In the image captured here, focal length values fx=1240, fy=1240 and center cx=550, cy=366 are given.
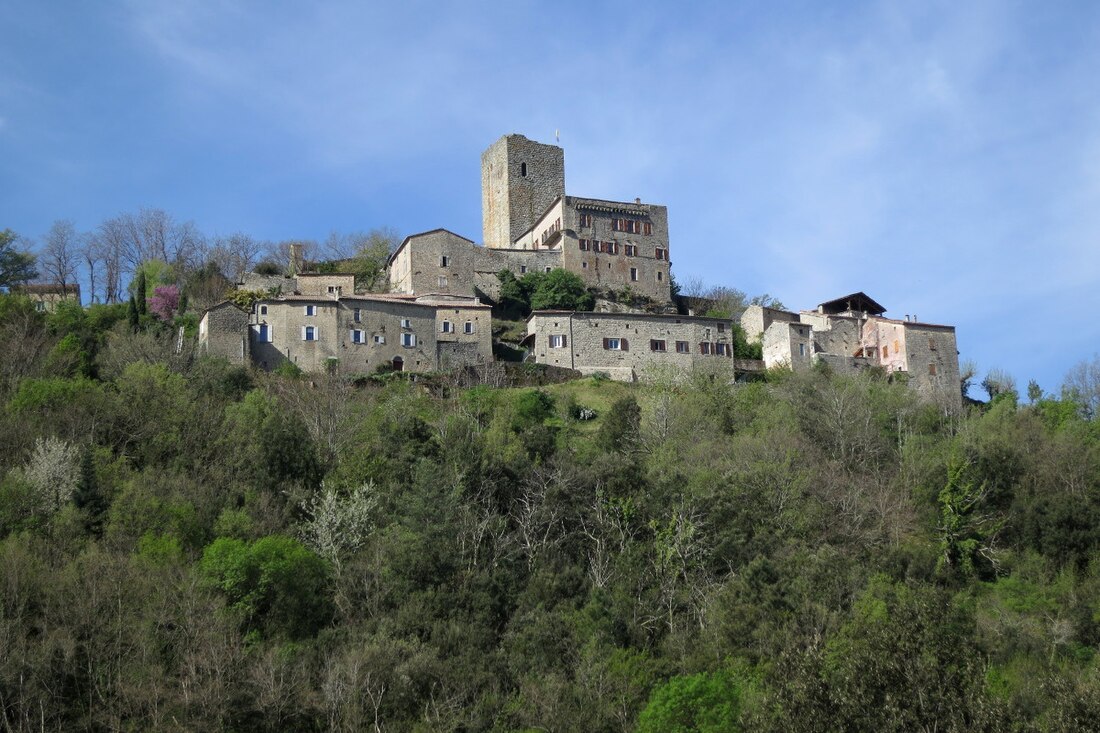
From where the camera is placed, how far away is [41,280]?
74.1 m

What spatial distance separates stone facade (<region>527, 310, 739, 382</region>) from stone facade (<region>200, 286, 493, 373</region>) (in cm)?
352

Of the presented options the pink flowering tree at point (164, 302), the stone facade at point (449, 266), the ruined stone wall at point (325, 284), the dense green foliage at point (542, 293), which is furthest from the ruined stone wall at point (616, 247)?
the pink flowering tree at point (164, 302)

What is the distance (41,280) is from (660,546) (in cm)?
5075

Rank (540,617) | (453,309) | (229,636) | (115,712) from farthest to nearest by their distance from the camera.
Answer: (453,309) < (540,617) < (229,636) < (115,712)

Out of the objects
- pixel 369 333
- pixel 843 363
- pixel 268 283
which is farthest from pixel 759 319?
pixel 268 283

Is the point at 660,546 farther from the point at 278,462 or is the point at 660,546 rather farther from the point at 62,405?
the point at 62,405

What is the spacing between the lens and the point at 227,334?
55.0 meters

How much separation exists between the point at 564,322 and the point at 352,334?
36.5 feet

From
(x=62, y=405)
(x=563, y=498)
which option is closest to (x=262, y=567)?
(x=563, y=498)

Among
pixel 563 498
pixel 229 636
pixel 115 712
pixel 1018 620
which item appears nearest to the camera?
pixel 115 712

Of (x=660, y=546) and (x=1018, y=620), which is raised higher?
(x=660, y=546)

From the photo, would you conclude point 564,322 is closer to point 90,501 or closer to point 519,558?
point 519,558

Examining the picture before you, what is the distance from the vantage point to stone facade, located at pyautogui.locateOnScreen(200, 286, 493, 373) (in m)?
55.4

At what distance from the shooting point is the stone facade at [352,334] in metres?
55.4
